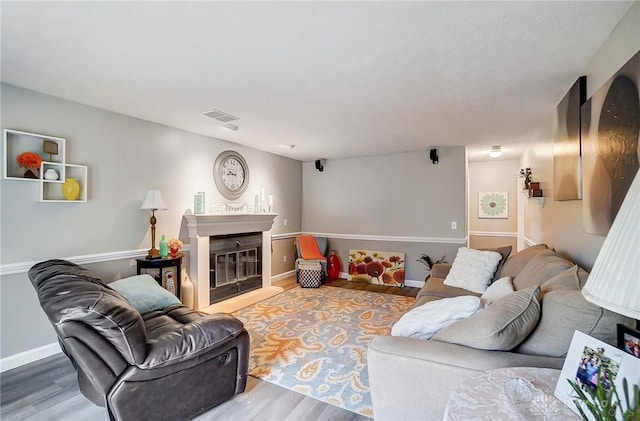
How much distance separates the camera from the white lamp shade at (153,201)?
11.0 feet

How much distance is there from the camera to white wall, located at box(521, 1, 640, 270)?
1.58 meters

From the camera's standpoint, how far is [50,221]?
2.76 meters

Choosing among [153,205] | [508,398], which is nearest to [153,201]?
[153,205]

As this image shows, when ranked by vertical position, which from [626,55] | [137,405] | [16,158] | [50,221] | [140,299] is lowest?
[137,405]

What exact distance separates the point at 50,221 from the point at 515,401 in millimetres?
3594

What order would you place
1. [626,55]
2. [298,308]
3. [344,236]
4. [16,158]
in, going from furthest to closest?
1. [344,236]
2. [298,308]
3. [16,158]
4. [626,55]

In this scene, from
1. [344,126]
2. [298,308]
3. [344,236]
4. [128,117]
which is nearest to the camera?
[128,117]

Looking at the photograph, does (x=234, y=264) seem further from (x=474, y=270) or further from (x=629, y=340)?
(x=629, y=340)

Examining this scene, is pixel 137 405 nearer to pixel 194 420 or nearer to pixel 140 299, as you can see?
pixel 194 420

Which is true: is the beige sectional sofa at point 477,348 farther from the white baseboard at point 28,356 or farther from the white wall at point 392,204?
the white wall at point 392,204

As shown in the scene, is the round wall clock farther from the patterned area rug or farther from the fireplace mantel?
the patterned area rug

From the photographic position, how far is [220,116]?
330 centimetres

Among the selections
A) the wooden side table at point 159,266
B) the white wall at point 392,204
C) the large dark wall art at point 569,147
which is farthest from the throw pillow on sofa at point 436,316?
the white wall at point 392,204

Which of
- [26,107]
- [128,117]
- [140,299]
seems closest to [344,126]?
[128,117]
